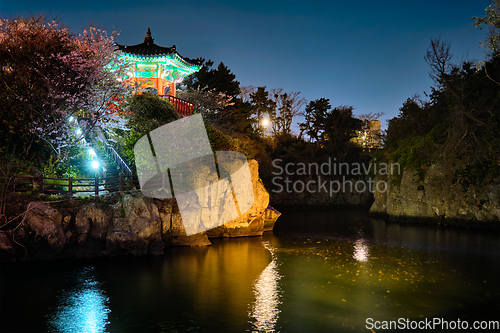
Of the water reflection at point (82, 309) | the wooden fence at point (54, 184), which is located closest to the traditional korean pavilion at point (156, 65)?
the wooden fence at point (54, 184)

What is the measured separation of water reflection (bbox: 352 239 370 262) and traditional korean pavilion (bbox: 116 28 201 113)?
44.8ft

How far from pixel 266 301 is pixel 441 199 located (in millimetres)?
20508

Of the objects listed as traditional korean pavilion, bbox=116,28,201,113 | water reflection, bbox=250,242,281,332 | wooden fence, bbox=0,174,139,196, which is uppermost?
traditional korean pavilion, bbox=116,28,201,113

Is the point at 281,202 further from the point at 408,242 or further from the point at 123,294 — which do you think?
the point at 123,294

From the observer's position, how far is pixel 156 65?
84.0 feet

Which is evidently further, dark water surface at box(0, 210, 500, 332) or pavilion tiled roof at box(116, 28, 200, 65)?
pavilion tiled roof at box(116, 28, 200, 65)

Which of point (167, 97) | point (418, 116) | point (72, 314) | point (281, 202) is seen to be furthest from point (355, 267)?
point (281, 202)

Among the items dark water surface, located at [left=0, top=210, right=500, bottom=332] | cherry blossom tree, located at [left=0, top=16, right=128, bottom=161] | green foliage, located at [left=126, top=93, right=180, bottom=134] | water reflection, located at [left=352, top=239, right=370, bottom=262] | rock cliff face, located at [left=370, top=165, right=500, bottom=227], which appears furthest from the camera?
rock cliff face, located at [left=370, top=165, right=500, bottom=227]

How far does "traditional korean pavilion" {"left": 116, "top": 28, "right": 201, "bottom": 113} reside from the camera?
2444 cm

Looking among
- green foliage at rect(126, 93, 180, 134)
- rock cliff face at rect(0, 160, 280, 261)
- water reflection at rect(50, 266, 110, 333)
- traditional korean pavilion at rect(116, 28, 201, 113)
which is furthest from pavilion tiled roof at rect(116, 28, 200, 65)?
water reflection at rect(50, 266, 110, 333)

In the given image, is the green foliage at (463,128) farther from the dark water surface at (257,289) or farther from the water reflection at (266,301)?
the water reflection at (266,301)

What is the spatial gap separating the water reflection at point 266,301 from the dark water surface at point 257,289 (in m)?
0.03

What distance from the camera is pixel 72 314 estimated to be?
386 inches

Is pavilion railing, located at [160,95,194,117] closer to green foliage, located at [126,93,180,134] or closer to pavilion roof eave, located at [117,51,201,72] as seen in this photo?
green foliage, located at [126,93,180,134]
